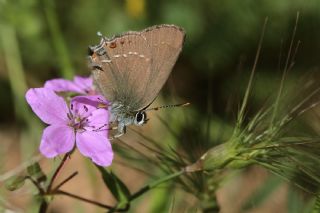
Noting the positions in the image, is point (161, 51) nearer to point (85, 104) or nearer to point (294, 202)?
point (85, 104)

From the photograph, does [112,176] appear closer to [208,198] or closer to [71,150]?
[71,150]

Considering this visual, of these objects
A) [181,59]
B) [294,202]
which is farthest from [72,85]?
[181,59]

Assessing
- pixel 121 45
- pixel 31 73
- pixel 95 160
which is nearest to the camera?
pixel 95 160

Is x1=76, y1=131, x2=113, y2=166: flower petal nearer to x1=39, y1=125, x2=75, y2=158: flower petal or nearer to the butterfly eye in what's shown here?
x1=39, y1=125, x2=75, y2=158: flower petal

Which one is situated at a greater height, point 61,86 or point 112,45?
point 112,45

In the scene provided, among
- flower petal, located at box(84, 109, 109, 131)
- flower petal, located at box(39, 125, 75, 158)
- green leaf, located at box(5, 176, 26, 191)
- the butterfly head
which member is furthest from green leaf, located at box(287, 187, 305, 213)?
green leaf, located at box(5, 176, 26, 191)

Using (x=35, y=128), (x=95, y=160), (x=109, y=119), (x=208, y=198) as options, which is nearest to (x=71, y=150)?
(x=95, y=160)

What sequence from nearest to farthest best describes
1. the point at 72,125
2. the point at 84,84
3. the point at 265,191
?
the point at 72,125, the point at 84,84, the point at 265,191
